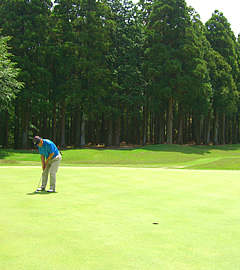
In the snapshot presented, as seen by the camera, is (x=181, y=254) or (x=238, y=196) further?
(x=238, y=196)

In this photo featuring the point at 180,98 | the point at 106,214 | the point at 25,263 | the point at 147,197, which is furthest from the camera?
the point at 180,98

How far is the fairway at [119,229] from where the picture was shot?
4883mm

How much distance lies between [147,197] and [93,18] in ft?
133

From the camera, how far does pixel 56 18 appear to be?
157 ft

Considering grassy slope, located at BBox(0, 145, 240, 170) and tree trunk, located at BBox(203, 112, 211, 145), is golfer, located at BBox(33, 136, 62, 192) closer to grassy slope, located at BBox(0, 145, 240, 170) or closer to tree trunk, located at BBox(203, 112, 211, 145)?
grassy slope, located at BBox(0, 145, 240, 170)

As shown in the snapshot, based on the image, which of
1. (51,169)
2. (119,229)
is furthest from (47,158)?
(119,229)

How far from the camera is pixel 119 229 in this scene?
6676mm

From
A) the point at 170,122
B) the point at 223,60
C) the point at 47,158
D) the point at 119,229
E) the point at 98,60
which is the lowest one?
the point at 119,229

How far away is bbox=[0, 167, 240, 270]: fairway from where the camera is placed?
4.88 metres

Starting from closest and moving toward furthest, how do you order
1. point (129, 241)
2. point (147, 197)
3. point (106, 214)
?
point (129, 241) < point (106, 214) < point (147, 197)

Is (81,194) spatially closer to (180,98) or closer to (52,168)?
(52,168)

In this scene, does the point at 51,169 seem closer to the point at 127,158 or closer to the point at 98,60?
the point at 127,158

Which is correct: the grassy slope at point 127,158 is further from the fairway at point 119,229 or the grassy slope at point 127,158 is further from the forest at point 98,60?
the fairway at point 119,229

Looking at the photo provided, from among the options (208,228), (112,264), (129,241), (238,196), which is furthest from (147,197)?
(112,264)
